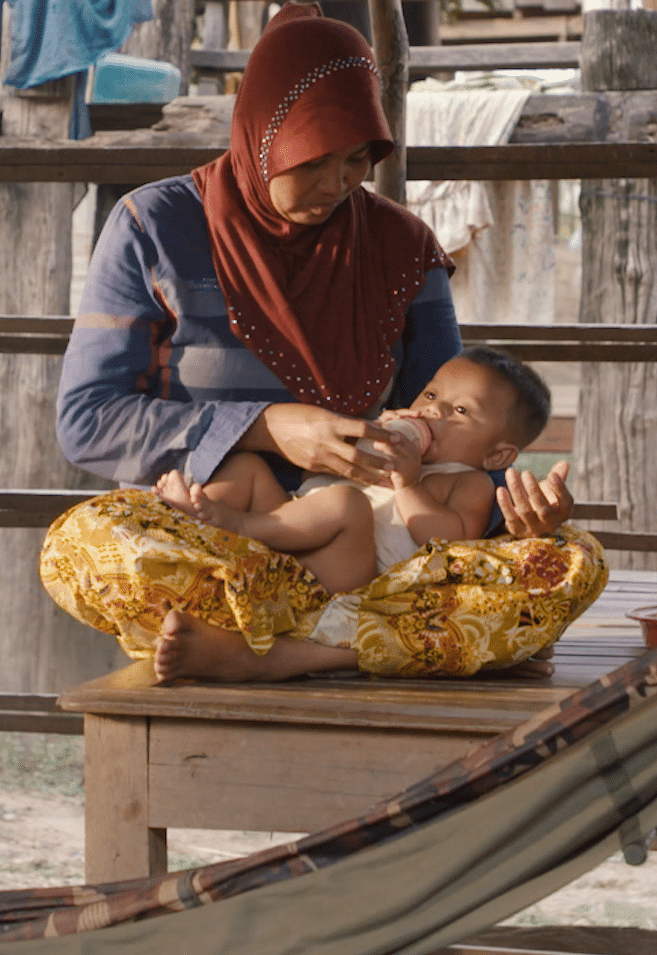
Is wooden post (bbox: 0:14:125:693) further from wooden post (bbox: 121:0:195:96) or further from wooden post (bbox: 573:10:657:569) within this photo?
wooden post (bbox: 573:10:657:569)

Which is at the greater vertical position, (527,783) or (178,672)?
(527,783)

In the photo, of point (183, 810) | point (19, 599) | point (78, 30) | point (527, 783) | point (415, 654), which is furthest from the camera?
point (19, 599)

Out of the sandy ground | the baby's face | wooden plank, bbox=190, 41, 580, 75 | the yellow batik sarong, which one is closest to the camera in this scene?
the yellow batik sarong

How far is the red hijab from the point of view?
214cm

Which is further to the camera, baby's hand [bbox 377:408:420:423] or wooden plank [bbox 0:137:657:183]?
wooden plank [bbox 0:137:657:183]

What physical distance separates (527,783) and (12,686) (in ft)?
12.6

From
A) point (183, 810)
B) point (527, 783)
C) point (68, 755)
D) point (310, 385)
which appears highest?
point (310, 385)

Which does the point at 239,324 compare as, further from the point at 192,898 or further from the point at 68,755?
the point at 68,755

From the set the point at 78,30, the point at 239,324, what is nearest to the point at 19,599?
the point at 78,30

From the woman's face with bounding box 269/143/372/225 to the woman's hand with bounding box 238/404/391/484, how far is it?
1.17 ft

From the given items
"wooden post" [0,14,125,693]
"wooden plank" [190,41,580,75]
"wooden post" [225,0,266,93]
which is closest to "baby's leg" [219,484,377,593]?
"wooden post" [0,14,125,693]

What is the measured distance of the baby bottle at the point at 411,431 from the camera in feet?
6.81

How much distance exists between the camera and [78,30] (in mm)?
4453

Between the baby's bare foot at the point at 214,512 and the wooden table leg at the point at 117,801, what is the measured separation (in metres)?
0.31
